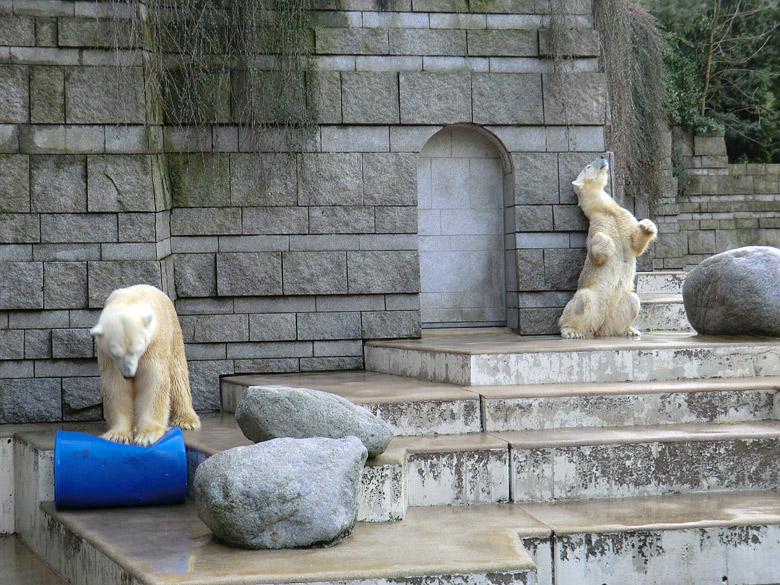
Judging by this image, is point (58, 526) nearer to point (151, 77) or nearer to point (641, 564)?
point (641, 564)

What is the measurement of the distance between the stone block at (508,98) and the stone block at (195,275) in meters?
2.36

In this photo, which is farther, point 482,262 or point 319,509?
point 482,262

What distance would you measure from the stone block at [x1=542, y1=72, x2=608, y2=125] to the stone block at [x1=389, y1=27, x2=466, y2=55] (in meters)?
0.75

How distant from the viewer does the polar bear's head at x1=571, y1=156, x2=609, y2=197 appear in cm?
638

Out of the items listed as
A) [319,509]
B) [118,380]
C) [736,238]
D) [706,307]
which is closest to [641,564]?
[319,509]

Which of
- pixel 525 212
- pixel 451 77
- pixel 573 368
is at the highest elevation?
pixel 451 77

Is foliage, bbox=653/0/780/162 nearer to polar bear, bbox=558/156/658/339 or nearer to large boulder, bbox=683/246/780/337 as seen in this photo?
polar bear, bbox=558/156/658/339

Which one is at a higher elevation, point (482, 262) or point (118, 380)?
point (482, 262)

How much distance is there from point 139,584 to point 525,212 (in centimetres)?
455

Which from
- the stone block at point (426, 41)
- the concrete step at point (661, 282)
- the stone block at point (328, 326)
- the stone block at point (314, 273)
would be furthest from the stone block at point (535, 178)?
the concrete step at point (661, 282)

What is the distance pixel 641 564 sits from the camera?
3.54m

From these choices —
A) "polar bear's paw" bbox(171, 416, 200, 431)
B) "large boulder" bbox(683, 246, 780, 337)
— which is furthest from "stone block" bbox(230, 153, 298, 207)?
"large boulder" bbox(683, 246, 780, 337)

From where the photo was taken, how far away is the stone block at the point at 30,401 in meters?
5.40

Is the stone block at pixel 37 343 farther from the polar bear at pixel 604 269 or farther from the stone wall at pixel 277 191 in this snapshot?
the polar bear at pixel 604 269
